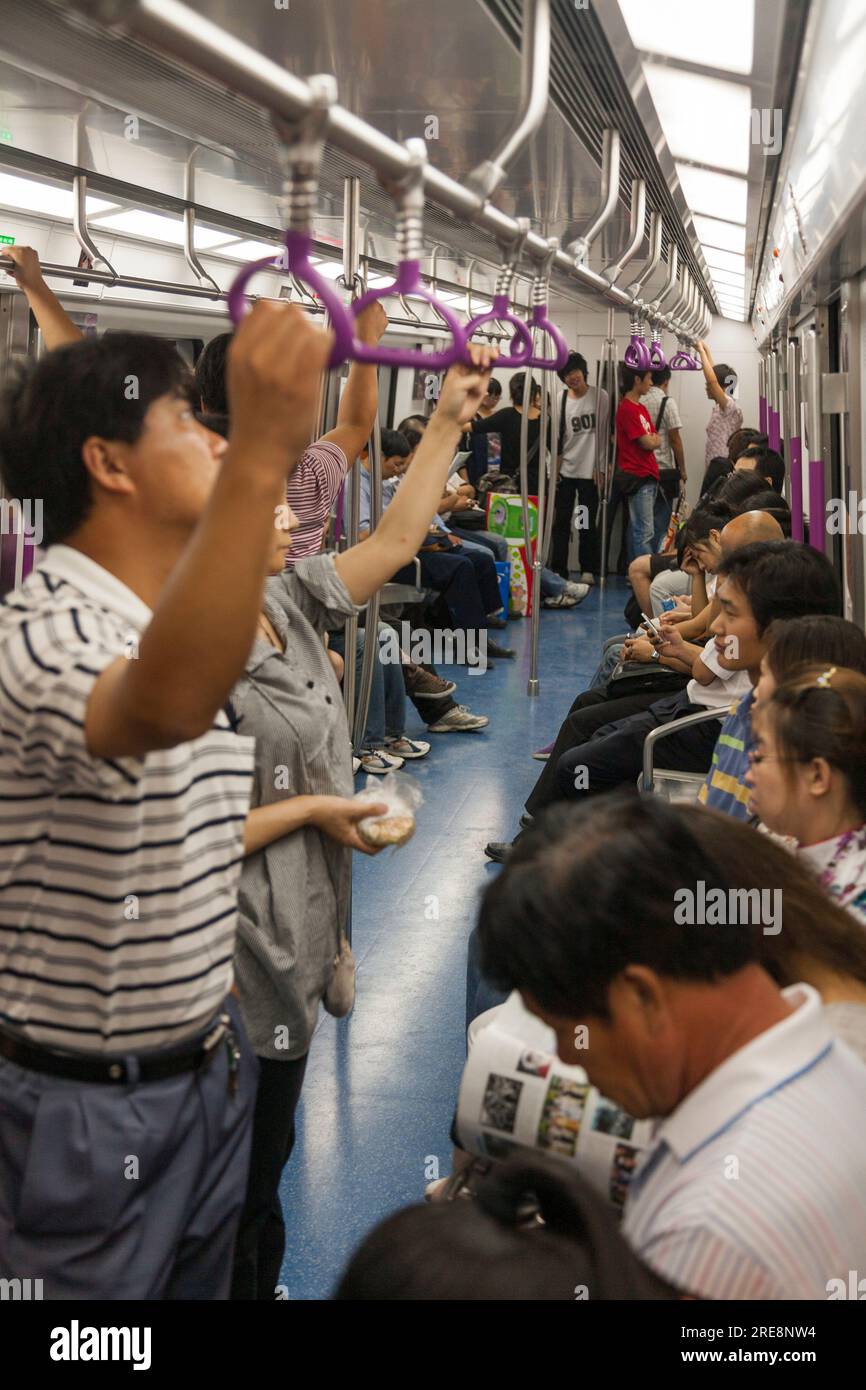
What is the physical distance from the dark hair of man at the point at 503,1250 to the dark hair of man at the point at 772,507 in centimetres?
407

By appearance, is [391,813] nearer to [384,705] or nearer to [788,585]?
[788,585]

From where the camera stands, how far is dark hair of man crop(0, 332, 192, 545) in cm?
121

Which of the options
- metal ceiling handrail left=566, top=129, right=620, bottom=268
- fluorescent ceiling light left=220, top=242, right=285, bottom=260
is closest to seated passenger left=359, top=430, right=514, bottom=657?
fluorescent ceiling light left=220, top=242, right=285, bottom=260

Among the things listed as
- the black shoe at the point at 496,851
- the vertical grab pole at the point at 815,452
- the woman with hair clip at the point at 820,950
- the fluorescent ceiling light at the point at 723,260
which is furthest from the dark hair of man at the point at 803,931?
the fluorescent ceiling light at the point at 723,260

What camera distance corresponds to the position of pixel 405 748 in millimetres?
→ 6465

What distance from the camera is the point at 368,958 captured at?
4.12 meters

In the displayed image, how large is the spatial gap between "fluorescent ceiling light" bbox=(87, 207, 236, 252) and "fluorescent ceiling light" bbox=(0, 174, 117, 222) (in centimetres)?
40

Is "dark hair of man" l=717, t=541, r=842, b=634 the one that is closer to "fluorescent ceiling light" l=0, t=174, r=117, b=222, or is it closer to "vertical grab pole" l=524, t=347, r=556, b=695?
"fluorescent ceiling light" l=0, t=174, r=117, b=222

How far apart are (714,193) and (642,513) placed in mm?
5168

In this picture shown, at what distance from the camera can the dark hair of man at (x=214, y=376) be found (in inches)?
88.0

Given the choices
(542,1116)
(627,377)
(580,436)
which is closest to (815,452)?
(542,1116)

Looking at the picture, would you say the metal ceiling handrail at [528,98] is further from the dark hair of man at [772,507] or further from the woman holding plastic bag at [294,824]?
the dark hair of man at [772,507]

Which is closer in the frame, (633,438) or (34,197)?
(34,197)

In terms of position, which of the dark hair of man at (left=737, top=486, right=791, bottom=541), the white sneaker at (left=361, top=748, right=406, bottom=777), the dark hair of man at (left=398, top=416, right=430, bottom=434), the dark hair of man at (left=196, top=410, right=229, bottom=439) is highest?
the dark hair of man at (left=398, top=416, right=430, bottom=434)
